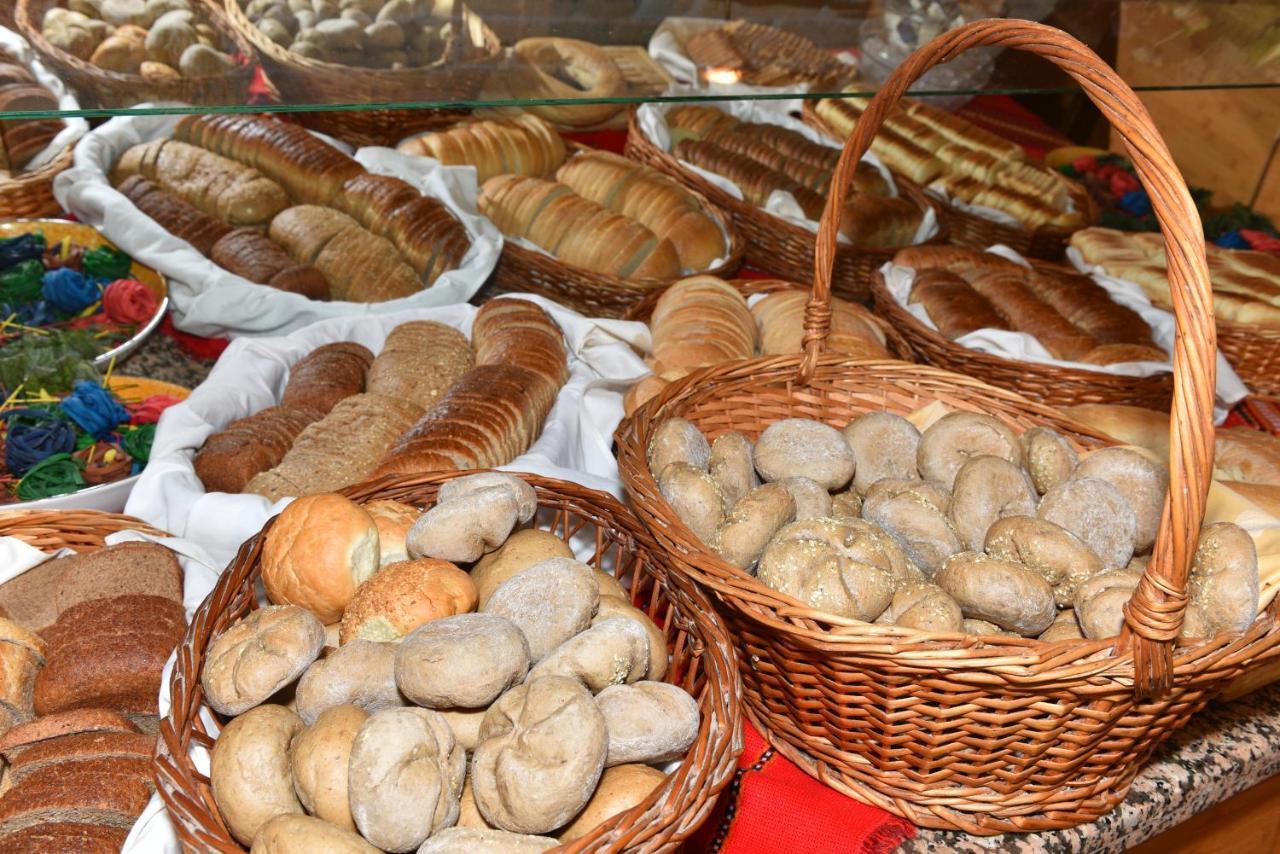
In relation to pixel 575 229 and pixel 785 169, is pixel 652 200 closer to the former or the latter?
pixel 575 229

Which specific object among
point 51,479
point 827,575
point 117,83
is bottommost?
point 51,479

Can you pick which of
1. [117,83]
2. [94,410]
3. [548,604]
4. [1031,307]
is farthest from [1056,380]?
[94,410]

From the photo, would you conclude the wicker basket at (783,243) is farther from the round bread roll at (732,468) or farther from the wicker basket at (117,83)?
the wicker basket at (117,83)

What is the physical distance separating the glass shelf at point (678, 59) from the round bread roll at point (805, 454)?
2.30 ft

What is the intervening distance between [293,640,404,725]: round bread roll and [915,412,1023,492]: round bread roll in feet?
3.06

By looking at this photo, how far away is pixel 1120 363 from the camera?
7.42 ft

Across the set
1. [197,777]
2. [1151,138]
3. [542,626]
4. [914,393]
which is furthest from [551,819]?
[914,393]

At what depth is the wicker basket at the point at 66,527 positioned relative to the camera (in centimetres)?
171

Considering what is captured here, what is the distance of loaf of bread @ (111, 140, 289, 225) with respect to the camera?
111 inches

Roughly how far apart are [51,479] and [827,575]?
1.53 m

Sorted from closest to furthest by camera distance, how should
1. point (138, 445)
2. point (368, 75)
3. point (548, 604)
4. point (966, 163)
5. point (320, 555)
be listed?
1. point (548, 604)
2. point (320, 555)
3. point (368, 75)
4. point (138, 445)
5. point (966, 163)

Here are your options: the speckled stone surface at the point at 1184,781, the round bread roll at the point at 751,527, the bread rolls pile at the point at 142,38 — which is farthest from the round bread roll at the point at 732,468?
the bread rolls pile at the point at 142,38

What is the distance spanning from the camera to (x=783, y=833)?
1.34 m

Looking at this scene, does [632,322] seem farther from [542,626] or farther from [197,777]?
[197,777]
